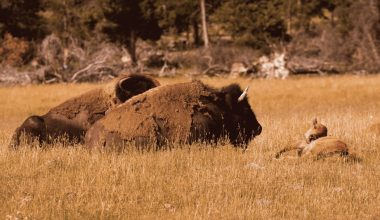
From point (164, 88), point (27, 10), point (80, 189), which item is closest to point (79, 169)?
point (80, 189)

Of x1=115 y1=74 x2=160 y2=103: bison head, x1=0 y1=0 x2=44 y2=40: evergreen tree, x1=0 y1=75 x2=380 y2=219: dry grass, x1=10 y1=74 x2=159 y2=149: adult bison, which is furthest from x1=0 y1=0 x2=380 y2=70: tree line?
x1=0 y1=75 x2=380 y2=219: dry grass

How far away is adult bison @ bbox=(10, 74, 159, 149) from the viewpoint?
9578mm

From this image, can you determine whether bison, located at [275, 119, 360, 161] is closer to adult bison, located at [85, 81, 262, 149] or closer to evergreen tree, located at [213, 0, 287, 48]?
adult bison, located at [85, 81, 262, 149]

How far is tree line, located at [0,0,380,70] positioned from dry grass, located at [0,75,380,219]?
33.1 m

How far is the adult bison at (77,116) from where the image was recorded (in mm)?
9578

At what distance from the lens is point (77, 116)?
9711mm

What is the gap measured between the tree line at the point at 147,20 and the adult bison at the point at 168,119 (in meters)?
32.5

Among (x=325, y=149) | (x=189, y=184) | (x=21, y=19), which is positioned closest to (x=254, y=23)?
(x=21, y=19)

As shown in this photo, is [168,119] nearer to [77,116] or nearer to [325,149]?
[77,116]

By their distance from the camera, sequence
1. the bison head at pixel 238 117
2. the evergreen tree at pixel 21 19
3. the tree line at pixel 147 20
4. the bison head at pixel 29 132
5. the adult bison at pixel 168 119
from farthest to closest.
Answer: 1. the evergreen tree at pixel 21 19
2. the tree line at pixel 147 20
3. the bison head at pixel 238 117
4. the bison head at pixel 29 132
5. the adult bison at pixel 168 119

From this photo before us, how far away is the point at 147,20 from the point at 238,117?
36.8 m

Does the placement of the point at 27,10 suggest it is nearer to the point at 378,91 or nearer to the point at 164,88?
the point at 378,91

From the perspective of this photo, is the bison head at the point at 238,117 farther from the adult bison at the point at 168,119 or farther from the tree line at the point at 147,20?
the tree line at the point at 147,20

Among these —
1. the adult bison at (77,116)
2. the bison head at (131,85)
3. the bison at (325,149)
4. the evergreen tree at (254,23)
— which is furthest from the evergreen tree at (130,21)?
the bison at (325,149)
